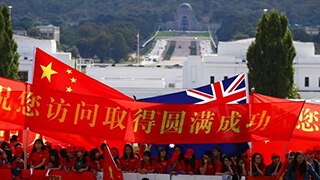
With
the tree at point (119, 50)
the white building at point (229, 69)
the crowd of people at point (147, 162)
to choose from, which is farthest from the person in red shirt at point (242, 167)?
the tree at point (119, 50)

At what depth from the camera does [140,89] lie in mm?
72812

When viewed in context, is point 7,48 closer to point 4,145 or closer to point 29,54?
point 29,54

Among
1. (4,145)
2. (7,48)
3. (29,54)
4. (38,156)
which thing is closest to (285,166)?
(38,156)

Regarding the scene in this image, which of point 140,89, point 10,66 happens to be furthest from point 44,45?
point 10,66

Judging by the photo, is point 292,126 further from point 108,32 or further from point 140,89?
point 108,32

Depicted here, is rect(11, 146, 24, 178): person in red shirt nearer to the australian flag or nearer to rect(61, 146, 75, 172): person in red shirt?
rect(61, 146, 75, 172): person in red shirt

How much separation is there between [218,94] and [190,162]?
1.47 meters

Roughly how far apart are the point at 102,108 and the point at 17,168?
5.01 feet

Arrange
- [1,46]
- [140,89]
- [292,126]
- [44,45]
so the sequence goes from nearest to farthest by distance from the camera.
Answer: [292,126] → [1,46] → [140,89] → [44,45]

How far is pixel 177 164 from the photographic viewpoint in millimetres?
24812

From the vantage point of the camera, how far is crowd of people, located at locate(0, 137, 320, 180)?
24.5 metres

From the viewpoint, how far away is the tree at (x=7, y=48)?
5328cm

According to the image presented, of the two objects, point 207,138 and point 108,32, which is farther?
point 108,32

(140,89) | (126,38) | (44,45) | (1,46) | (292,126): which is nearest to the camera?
(292,126)
